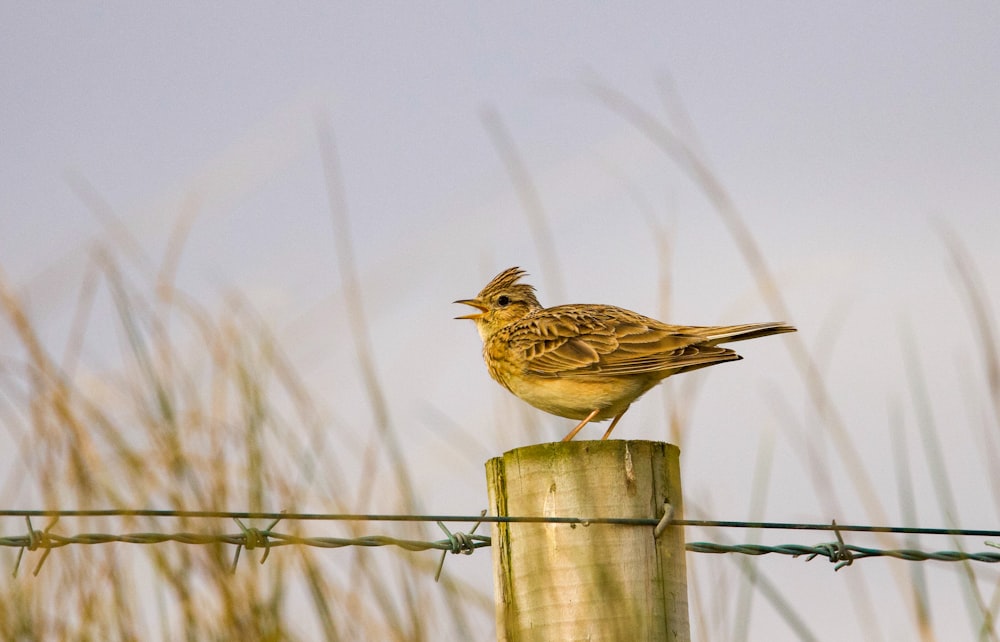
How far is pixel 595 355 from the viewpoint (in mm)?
7516

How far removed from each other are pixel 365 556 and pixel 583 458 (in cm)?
78

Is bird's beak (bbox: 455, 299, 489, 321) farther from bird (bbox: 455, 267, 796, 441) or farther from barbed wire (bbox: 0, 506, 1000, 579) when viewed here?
barbed wire (bbox: 0, 506, 1000, 579)

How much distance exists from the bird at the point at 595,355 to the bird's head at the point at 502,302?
371mm

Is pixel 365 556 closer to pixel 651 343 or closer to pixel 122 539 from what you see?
pixel 122 539

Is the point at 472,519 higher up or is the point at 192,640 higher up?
the point at 472,519

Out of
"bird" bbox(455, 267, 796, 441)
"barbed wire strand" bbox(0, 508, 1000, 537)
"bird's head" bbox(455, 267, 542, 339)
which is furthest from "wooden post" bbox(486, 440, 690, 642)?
"bird's head" bbox(455, 267, 542, 339)

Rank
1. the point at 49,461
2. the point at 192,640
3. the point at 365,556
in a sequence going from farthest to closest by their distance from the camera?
the point at 49,461 → the point at 365,556 → the point at 192,640

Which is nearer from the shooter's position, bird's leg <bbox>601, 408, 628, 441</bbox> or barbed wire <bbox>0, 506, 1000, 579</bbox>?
barbed wire <bbox>0, 506, 1000, 579</bbox>

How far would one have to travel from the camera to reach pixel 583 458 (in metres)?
3.97

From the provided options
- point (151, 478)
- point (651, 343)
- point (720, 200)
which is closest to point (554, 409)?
point (651, 343)

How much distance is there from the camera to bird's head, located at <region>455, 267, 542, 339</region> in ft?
29.5

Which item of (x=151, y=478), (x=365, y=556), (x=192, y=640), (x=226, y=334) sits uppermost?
(x=226, y=334)

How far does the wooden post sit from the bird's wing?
2.82 m

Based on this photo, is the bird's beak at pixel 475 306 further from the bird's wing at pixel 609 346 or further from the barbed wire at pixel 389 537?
the barbed wire at pixel 389 537
